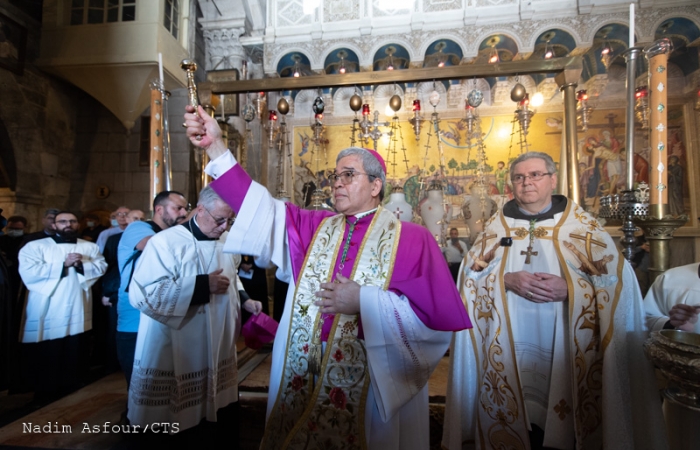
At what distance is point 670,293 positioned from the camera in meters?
2.10

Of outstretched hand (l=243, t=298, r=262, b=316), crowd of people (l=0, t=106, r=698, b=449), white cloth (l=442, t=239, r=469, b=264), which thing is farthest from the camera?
white cloth (l=442, t=239, r=469, b=264)

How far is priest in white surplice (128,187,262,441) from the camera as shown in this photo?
2324 millimetres

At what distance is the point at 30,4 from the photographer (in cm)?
755

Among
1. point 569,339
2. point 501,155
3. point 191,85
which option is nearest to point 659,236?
point 569,339

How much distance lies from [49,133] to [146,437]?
8.16 meters

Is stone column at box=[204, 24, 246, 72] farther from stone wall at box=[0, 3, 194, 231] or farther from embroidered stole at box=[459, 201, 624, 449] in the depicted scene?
embroidered stole at box=[459, 201, 624, 449]

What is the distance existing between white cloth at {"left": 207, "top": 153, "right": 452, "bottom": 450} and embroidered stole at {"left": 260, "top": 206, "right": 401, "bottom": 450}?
Result: 78 mm

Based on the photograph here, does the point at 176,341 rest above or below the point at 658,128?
below

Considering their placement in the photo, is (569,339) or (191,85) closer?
(191,85)

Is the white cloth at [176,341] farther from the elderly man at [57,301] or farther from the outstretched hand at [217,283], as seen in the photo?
the elderly man at [57,301]

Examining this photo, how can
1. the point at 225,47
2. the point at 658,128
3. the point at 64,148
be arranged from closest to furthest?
the point at 658,128 → the point at 64,148 → the point at 225,47

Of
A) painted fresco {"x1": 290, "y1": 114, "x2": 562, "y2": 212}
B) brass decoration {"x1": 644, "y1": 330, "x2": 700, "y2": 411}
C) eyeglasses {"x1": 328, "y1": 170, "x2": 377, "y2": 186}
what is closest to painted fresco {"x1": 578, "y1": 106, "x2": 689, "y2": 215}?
painted fresco {"x1": 290, "y1": 114, "x2": 562, "y2": 212}

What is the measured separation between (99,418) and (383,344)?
332 cm

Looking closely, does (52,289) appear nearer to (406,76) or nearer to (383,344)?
(383,344)
